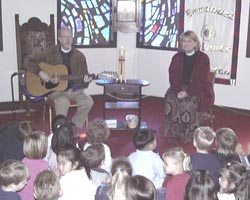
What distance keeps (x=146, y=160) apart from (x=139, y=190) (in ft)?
3.98

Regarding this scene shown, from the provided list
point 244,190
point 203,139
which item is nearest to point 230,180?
point 244,190

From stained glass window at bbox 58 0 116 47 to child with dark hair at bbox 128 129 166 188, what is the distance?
420 cm

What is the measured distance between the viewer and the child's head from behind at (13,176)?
8.68 ft

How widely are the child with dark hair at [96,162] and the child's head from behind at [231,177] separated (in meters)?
0.77

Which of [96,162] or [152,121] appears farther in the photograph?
[152,121]

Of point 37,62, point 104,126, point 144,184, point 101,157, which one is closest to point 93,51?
point 37,62

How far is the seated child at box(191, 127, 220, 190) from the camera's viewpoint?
3.23 meters

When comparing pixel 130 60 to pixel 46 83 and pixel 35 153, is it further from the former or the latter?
pixel 35 153

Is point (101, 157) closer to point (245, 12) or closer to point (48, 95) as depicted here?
point (48, 95)

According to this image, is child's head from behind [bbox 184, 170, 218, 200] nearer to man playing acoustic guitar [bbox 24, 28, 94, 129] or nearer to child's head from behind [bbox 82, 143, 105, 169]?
child's head from behind [bbox 82, 143, 105, 169]

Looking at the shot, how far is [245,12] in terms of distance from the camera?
6.67 metres

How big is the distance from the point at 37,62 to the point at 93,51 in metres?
2.10

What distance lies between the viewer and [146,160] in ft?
11.3

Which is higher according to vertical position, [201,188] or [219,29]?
[219,29]
